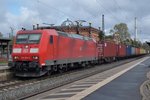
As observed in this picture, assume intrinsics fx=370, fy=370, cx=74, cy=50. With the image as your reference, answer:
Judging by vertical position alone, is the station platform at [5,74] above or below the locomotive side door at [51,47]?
below

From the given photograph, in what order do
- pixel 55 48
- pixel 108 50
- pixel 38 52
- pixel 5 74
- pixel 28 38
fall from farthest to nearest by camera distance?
pixel 108 50, pixel 55 48, pixel 28 38, pixel 5 74, pixel 38 52

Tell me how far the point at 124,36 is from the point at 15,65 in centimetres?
13656

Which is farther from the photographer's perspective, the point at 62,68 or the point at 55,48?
the point at 62,68

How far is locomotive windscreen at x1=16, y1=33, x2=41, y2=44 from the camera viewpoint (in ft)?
80.6

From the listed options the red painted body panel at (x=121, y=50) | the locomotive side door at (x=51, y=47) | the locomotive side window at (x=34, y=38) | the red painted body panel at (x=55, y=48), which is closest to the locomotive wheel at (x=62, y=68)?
Answer: the red painted body panel at (x=55, y=48)

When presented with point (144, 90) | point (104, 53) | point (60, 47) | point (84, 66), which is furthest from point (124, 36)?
point (144, 90)

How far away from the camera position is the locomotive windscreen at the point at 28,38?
80.6 feet

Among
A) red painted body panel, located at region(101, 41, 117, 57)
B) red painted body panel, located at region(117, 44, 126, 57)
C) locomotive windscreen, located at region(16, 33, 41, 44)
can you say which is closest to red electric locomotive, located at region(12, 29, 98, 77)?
locomotive windscreen, located at region(16, 33, 41, 44)

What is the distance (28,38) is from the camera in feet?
81.9

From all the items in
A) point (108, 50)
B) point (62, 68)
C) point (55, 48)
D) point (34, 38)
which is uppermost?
point (34, 38)

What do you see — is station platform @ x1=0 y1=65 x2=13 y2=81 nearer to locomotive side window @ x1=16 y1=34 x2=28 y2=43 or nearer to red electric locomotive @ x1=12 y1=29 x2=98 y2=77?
red electric locomotive @ x1=12 y1=29 x2=98 y2=77

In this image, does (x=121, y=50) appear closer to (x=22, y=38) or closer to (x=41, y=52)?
(x=22, y=38)

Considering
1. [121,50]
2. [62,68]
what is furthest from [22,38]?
[121,50]

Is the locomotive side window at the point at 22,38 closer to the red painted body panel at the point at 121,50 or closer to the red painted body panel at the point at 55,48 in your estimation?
the red painted body panel at the point at 55,48
